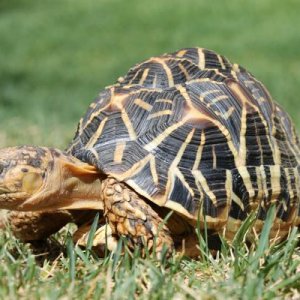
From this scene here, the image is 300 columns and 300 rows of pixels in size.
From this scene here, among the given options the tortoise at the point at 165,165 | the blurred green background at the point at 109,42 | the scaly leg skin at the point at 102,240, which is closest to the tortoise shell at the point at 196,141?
the tortoise at the point at 165,165

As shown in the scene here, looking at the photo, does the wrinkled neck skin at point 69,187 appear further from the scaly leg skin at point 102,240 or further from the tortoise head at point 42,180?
the scaly leg skin at point 102,240

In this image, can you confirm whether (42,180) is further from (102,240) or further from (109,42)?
(109,42)

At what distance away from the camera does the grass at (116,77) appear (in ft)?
9.04

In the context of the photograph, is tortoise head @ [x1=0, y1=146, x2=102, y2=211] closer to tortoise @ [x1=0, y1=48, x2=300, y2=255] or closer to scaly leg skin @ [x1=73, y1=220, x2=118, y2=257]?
tortoise @ [x1=0, y1=48, x2=300, y2=255]

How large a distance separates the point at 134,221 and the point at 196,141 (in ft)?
1.79

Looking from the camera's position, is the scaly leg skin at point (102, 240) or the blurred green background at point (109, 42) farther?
the blurred green background at point (109, 42)

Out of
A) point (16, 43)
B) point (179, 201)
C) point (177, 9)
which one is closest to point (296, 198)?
point (179, 201)

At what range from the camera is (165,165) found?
339 cm

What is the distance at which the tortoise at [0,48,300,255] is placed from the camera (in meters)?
3.28

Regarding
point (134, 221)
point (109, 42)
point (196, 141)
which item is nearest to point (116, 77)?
point (109, 42)

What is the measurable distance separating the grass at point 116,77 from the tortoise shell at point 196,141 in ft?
0.93

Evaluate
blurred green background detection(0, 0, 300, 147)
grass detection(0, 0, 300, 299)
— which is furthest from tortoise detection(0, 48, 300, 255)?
blurred green background detection(0, 0, 300, 147)

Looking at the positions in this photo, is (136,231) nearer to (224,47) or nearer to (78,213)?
(78,213)

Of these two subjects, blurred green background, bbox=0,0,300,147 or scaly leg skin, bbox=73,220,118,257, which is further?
blurred green background, bbox=0,0,300,147
